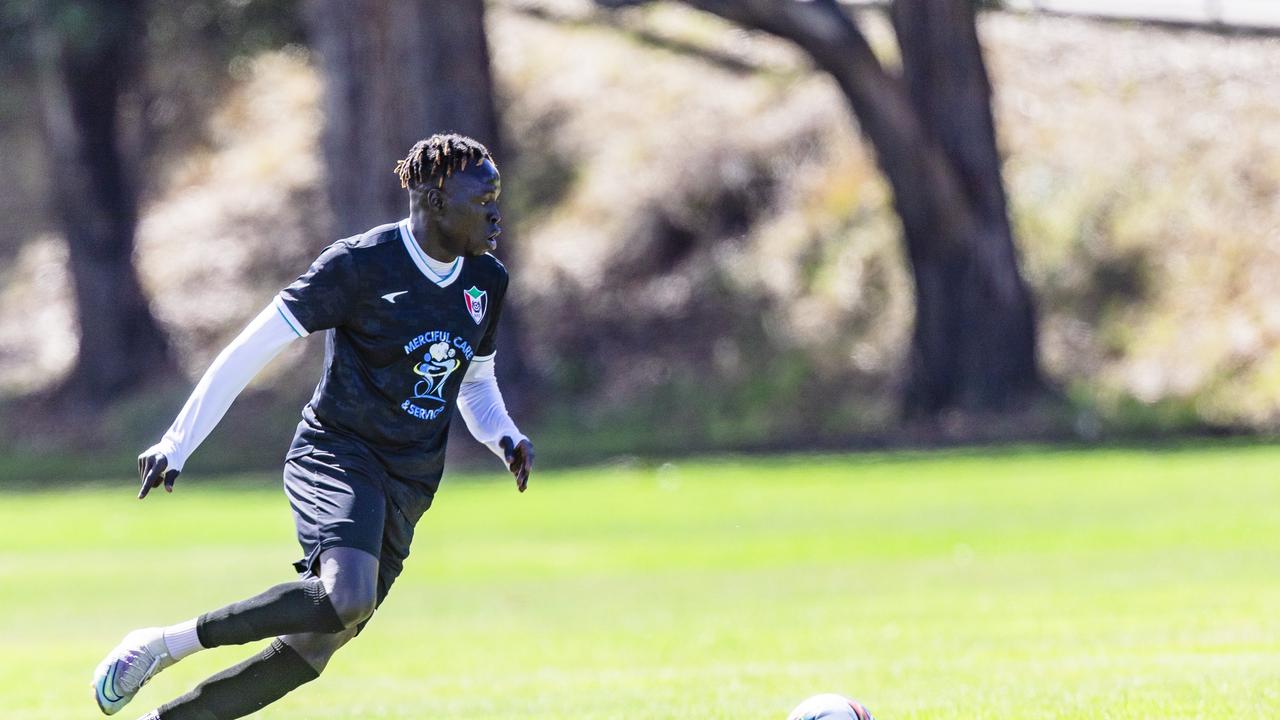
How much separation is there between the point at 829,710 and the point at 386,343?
6.34 ft

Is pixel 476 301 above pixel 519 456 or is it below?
above

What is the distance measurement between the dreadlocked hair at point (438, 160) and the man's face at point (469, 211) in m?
0.03

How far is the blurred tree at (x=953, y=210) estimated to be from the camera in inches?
995

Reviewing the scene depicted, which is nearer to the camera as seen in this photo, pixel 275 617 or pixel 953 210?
pixel 275 617

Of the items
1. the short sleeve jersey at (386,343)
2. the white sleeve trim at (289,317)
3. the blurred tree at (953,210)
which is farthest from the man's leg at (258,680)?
the blurred tree at (953,210)

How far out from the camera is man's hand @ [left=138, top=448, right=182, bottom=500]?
6539 mm

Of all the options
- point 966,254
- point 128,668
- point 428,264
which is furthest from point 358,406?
point 966,254

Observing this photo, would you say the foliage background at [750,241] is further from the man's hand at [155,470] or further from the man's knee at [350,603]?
the man's hand at [155,470]

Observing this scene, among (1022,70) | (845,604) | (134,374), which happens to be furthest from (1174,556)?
(134,374)

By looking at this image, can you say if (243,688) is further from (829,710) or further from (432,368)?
(829,710)

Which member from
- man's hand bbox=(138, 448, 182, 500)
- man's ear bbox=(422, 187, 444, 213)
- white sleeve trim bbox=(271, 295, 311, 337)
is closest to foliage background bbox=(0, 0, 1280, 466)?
man's ear bbox=(422, 187, 444, 213)

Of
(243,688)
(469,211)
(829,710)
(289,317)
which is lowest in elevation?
(829,710)

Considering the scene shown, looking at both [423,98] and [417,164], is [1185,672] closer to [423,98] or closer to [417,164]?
[417,164]

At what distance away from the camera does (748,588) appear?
15195mm
